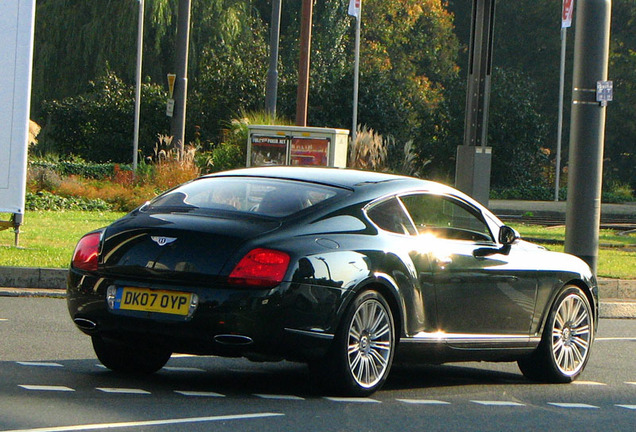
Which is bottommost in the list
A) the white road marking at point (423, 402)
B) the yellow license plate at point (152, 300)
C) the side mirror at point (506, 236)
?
the white road marking at point (423, 402)

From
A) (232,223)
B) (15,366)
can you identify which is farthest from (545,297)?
(15,366)

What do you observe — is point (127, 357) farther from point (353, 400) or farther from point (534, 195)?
point (534, 195)

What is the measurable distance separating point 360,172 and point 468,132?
6.32m

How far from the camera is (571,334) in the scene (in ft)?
29.9

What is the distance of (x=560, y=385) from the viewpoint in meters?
8.86

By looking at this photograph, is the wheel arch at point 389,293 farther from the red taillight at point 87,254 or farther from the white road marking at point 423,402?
the red taillight at point 87,254

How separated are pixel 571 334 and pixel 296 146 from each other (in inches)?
594

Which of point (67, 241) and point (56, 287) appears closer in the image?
point (56, 287)

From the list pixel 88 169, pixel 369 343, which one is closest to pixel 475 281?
pixel 369 343

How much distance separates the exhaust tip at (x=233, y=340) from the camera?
6.93 m

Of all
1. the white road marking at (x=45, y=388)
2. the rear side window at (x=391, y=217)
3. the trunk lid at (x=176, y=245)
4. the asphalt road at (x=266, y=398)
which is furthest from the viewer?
the rear side window at (x=391, y=217)

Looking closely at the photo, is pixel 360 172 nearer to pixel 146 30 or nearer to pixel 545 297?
pixel 545 297

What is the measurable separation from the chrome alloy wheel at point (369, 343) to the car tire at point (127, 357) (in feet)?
4.29

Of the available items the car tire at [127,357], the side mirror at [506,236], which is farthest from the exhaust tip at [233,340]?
the side mirror at [506,236]
